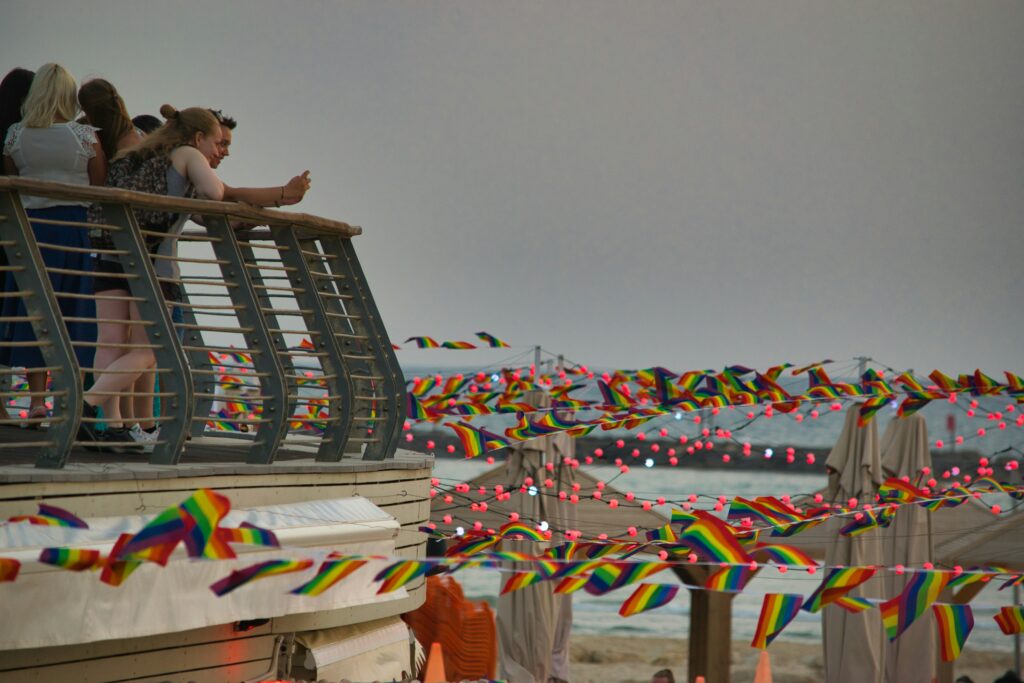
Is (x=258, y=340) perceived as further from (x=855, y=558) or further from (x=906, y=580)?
(x=906, y=580)

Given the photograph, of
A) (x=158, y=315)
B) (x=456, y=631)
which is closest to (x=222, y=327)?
(x=158, y=315)

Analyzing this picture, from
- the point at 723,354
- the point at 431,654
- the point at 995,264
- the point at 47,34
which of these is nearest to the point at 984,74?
→ the point at 995,264

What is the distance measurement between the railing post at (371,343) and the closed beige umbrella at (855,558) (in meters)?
5.06

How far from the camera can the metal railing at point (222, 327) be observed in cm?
460

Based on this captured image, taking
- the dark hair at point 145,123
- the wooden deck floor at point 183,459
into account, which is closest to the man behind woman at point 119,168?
the wooden deck floor at point 183,459

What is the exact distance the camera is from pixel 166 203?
5.02 meters

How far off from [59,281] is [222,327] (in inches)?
51.4

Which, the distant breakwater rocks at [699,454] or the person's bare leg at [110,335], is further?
the distant breakwater rocks at [699,454]

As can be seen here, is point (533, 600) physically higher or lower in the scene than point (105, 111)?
lower

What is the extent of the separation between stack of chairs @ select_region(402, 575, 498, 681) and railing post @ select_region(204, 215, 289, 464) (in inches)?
172

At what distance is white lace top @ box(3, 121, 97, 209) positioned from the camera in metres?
5.59

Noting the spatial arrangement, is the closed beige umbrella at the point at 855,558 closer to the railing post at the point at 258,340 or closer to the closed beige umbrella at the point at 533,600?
the closed beige umbrella at the point at 533,600

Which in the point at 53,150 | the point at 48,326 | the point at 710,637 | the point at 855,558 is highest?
the point at 53,150

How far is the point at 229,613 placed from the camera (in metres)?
4.84
